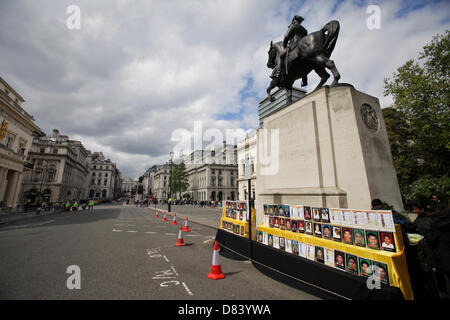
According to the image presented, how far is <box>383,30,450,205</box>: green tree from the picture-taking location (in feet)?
56.0

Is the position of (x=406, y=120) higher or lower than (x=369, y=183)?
higher

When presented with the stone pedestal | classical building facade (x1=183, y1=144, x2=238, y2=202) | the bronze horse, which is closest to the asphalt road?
the stone pedestal

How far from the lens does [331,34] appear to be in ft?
20.9

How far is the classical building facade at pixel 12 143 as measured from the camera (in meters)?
24.2

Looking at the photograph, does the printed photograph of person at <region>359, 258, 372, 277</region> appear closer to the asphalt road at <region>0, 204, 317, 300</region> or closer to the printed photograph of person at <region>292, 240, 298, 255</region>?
the asphalt road at <region>0, 204, 317, 300</region>

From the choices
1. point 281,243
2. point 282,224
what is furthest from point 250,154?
point 281,243

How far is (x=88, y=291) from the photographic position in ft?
11.6

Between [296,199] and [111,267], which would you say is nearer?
[111,267]

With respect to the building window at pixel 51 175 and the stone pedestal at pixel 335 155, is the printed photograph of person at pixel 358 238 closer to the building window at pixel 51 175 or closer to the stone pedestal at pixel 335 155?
the stone pedestal at pixel 335 155

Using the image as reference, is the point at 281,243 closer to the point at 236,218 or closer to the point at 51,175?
the point at 236,218

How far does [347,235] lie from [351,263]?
45 cm

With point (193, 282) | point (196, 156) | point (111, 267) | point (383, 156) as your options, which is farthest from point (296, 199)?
point (196, 156)

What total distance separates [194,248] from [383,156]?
275 inches
